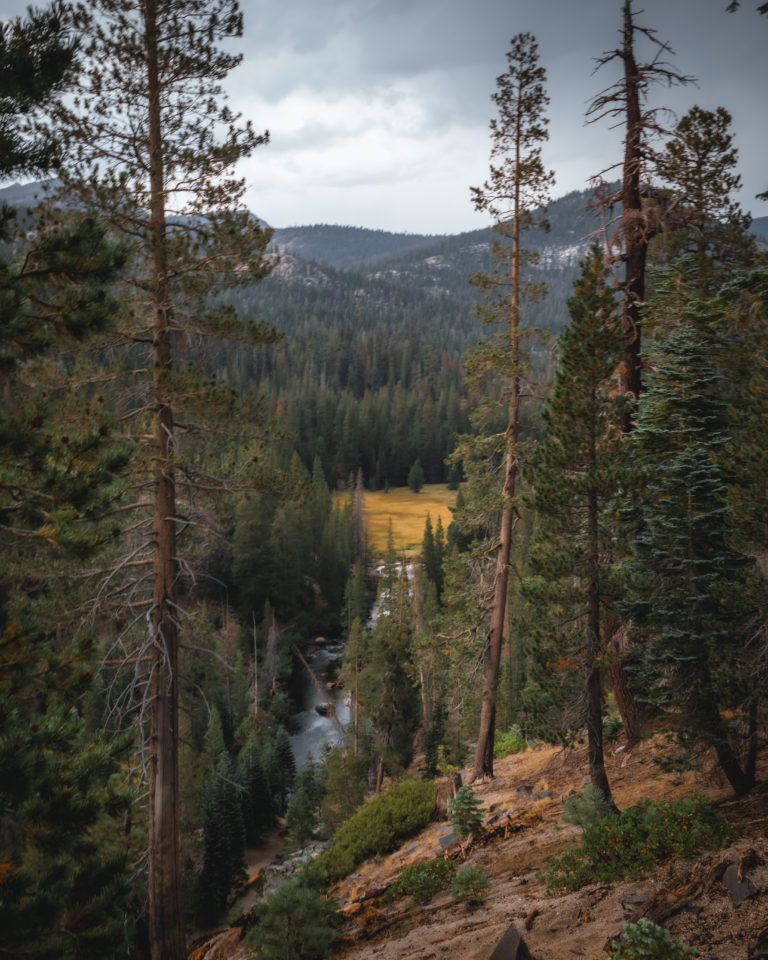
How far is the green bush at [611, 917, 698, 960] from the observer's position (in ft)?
12.4

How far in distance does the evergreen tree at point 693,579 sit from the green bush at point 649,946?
3029 millimetres

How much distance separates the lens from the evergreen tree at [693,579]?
636 centimetres

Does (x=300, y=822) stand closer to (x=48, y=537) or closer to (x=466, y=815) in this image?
(x=466, y=815)

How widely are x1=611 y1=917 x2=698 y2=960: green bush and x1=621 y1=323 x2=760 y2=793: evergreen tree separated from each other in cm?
303

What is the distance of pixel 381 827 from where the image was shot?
1035 cm

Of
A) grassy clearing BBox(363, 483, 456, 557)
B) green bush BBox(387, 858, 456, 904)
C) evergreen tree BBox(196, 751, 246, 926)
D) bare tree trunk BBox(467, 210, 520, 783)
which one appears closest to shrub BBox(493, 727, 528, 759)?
bare tree trunk BBox(467, 210, 520, 783)

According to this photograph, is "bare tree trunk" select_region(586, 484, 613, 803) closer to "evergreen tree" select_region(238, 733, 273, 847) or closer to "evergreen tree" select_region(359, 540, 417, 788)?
"evergreen tree" select_region(359, 540, 417, 788)

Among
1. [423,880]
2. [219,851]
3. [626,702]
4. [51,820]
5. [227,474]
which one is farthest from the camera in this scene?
[219,851]

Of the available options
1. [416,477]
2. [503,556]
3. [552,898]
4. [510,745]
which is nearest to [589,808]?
[552,898]

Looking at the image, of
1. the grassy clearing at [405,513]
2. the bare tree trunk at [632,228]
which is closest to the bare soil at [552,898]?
the bare tree trunk at [632,228]

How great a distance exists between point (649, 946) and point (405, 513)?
79297 mm

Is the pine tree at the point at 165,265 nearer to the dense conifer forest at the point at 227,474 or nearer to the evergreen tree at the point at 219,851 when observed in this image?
the dense conifer forest at the point at 227,474

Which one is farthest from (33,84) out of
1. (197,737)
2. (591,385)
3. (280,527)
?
(280,527)

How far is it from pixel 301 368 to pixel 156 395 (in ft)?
431
